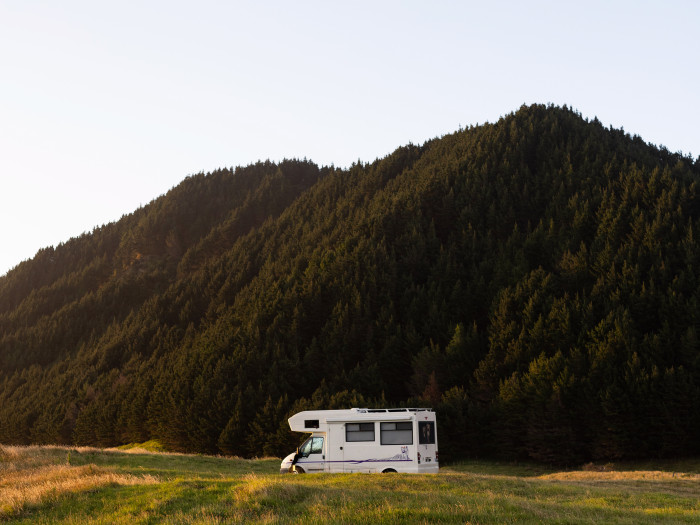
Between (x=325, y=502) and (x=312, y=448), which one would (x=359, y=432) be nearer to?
(x=312, y=448)

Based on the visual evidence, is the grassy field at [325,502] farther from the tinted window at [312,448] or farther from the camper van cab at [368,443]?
the tinted window at [312,448]

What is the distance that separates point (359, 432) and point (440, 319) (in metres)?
31.3

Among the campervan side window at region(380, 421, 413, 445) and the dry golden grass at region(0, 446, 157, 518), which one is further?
the campervan side window at region(380, 421, 413, 445)

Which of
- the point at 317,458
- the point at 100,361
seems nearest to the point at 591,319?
the point at 317,458

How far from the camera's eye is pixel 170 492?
1638 centimetres

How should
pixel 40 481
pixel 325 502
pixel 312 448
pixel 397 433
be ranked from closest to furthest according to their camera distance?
pixel 325 502 < pixel 40 481 < pixel 397 433 < pixel 312 448

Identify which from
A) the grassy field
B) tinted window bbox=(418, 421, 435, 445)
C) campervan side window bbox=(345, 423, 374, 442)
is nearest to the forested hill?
tinted window bbox=(418, 421, 435, 445)

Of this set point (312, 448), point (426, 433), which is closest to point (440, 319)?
point (426, 433)

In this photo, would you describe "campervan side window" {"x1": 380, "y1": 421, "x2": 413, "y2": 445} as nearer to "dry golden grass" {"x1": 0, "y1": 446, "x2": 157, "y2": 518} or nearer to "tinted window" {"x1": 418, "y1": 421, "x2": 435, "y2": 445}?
"tinted window" {"x1": 418, "y1": 421, "x2": 435, "y2": 445}

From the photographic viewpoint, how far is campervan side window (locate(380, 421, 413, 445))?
2853 centimetres

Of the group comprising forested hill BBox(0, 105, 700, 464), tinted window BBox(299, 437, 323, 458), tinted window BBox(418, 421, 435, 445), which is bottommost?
tinted window BBox(299, 437, 323, 458)

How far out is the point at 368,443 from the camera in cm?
2884

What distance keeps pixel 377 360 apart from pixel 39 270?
104332 mm

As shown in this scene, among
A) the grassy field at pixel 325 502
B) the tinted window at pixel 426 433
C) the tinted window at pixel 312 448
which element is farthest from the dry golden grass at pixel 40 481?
the tinted window at pixel 426 433
